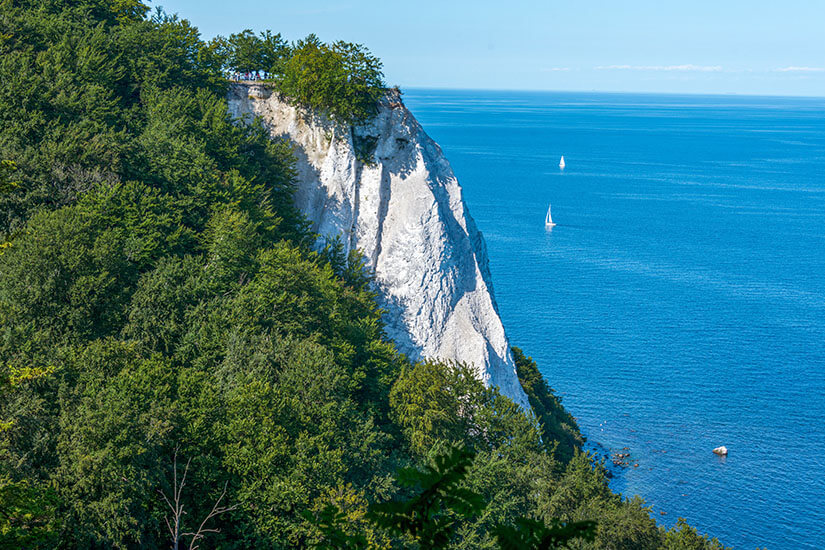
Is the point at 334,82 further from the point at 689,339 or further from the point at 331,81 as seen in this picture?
the point at 689,339

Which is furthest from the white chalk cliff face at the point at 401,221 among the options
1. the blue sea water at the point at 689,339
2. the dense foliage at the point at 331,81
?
the blue sea water at the point at 689,339

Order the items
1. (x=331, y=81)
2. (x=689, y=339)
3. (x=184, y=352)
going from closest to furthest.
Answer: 1. (x=184, y=352)
2. (x=331, y=81)
3. (x=689, y=339)

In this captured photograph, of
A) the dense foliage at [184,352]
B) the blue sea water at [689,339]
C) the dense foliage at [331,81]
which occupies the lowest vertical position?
the blue sea water at [689,339]

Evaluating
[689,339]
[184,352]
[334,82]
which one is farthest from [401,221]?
[689,339]

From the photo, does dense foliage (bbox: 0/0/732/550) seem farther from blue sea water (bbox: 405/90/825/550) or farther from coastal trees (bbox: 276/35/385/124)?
blue sea water (bbox: 405/90/825/550)

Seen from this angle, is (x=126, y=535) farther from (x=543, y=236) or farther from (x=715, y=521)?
(x=543, y=236)

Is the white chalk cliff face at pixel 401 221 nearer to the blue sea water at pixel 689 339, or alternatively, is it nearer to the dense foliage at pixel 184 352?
the dense foliage at pixel 184 352

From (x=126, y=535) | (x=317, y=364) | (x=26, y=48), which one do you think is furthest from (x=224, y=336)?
(x=26, y=48)
